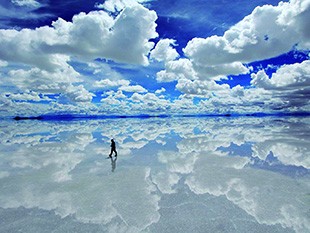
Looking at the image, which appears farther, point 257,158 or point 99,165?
point 257,158

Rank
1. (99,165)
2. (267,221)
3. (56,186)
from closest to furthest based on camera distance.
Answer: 1. (267,221)
2. (56,186)
3. (99,165)

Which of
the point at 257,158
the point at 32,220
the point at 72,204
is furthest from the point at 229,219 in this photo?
the point at 257,158

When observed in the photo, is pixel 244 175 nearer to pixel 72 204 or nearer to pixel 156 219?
pixel 156 219

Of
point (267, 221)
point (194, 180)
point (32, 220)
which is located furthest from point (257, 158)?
point (32, 220)

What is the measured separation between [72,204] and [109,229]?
2.66 m

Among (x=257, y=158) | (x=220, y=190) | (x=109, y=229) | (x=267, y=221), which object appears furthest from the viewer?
(x=257, y=158)

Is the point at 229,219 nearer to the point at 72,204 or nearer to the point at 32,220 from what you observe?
the point at 72,204

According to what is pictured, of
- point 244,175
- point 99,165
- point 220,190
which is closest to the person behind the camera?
point 220,190

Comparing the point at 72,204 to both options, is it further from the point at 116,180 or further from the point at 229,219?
the point at 229,219

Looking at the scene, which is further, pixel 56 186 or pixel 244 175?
pixel 244 175

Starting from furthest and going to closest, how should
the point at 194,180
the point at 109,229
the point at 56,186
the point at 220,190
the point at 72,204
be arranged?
the point at 194,180, the point at 56,186, the point at 220,190, the point at 72,204, the point at 109,229

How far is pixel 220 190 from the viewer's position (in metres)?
11.1

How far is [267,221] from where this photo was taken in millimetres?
8055

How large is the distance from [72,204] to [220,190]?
21.3 ft
